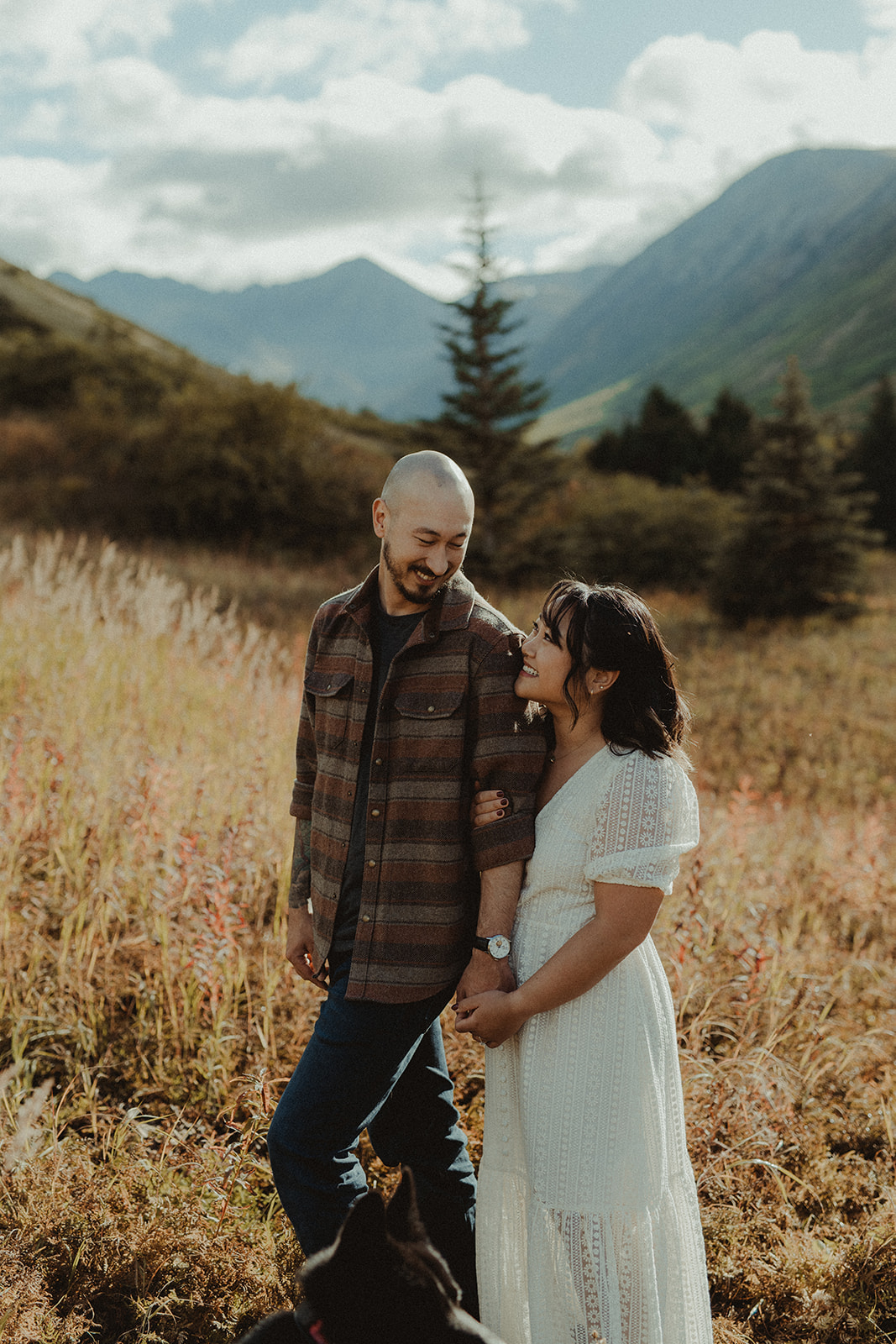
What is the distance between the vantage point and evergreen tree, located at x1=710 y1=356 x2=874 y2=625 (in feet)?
65.9

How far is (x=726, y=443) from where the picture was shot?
36.3 meters

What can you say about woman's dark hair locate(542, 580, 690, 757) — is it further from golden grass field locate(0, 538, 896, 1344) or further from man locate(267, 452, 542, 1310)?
golden grass field locate(0, 538, 896, 1344)

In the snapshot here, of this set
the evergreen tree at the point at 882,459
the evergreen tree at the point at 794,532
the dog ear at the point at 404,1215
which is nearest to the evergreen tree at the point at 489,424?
the evergreen tree at the point at 794,532

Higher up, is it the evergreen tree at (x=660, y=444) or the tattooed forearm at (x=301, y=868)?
the evergreen tree at (x=660, y=444)

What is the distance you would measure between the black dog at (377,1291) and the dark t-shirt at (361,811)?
704 millimetres

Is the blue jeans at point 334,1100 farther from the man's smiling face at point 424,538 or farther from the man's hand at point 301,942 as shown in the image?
the man's smiling face at point 424,538

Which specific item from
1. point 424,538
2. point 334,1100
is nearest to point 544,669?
point 424,538

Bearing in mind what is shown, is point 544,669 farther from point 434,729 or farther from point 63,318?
point 63,318

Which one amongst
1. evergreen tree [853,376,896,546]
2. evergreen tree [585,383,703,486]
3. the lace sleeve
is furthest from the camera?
evergreen tree [585,383,703,486]

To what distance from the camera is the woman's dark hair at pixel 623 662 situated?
1.94m

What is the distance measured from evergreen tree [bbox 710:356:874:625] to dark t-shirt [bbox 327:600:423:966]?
19.7 m

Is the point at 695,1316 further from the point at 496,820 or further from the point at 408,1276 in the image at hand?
the point at 496,820

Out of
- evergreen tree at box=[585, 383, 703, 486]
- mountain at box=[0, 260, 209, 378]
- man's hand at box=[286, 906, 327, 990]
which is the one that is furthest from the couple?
evergreen tree at box=[585, 383, 703, 486]

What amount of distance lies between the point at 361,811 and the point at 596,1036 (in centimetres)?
76
